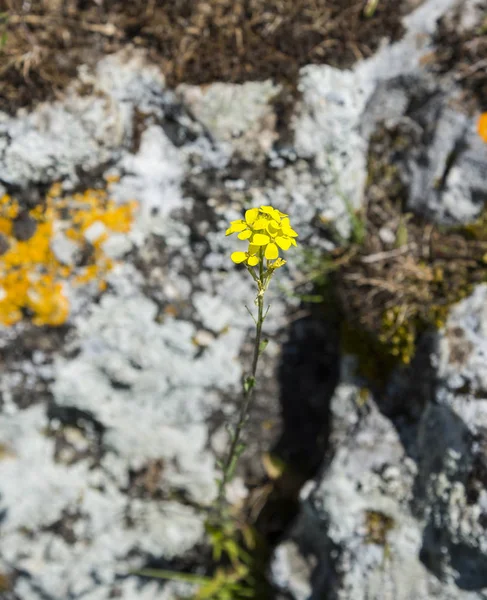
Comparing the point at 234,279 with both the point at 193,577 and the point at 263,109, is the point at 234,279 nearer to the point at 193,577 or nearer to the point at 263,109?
the point at 263,109

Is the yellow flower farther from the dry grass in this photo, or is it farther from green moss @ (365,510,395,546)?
green moss @ (365,510,395,546)

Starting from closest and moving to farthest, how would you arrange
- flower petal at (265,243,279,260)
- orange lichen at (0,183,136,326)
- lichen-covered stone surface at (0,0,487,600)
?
flower petal at (265,243,279,260) < lichen-covered stone surface at (0,0,487,600) < orange lichen at (0,183,136,326)

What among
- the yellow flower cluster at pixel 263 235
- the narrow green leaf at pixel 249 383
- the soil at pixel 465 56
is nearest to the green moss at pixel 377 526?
the narrow green leaf at pixel 249 383

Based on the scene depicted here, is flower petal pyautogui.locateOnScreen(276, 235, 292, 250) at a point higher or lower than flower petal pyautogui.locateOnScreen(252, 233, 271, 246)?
higher

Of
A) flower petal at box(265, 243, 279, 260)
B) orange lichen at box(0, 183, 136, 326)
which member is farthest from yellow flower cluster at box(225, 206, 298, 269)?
orange lichen at box(0, 183, 136, 326)

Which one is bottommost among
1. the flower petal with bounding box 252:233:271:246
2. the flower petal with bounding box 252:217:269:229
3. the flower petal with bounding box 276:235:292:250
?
the flower petal with bounding box 252:233:271:246

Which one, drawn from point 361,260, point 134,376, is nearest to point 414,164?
point 361,260

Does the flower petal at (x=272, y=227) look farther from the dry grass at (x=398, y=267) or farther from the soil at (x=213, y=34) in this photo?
the soil at (x=213, y=34)

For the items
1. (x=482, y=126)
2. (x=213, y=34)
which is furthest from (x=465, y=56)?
(x=213, y=34)
